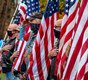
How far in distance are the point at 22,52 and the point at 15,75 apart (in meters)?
0.56

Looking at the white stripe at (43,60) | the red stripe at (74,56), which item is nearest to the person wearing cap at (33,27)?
the white stripe at (43,60)

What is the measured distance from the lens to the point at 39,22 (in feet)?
36.2

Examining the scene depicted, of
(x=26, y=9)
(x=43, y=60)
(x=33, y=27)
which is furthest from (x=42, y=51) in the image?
(x=26, y=9)

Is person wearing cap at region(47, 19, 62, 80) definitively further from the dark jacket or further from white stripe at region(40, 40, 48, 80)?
the dark jacket

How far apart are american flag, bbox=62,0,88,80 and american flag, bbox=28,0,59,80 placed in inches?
63.9

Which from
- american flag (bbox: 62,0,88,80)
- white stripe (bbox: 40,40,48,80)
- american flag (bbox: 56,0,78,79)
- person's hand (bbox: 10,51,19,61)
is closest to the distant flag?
person's hand (bbox: 10,51,19,61)

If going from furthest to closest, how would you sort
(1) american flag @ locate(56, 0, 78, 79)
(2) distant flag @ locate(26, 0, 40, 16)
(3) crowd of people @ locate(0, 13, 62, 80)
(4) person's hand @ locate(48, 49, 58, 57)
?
(2) distant flag @ locate(26, 0, 40, 16)
(3) crowd of people @ locate(0, 13, 62, 80)
(4) person's hand @ locate(48, 49, 58, 57)
(1) american flag @ locate(56, 0, 78, 79)

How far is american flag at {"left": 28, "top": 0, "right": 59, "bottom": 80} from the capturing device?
10.3m

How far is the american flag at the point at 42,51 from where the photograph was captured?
404 inches

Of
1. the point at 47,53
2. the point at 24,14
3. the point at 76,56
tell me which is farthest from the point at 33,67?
A: the point at 24,14

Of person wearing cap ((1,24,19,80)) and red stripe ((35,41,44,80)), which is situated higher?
red stripe ((35,41,44,80))

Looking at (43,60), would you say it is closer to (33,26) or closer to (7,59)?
(33,26)

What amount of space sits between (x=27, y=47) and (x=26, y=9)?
2.26 m

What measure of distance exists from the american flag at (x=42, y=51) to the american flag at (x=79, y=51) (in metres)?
1.62
